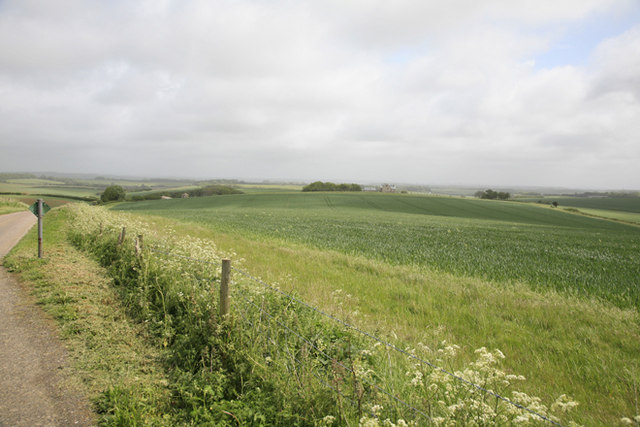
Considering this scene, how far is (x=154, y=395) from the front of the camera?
3.81 m

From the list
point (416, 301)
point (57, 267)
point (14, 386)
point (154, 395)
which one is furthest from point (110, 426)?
point (57, 267)

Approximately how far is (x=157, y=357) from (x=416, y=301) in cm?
586

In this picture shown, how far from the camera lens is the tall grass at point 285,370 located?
3.04 metres

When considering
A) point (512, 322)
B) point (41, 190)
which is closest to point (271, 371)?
point (512, 322)

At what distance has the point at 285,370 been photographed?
150 inches

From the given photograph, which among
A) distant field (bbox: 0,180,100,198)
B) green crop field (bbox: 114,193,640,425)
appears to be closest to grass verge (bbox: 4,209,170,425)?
green crop field (bbox: 114,193,640,425)

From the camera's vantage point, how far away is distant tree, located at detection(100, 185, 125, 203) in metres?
73.4

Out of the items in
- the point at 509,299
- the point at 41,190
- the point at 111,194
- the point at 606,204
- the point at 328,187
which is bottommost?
the point at 509,299

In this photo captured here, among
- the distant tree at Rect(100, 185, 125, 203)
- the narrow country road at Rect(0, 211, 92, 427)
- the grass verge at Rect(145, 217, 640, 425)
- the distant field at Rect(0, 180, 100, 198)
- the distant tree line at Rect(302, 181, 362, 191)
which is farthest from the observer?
the distant tree line at Rect(302, 181, 362, 191)

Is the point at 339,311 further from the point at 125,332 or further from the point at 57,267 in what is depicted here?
the point at 57,267

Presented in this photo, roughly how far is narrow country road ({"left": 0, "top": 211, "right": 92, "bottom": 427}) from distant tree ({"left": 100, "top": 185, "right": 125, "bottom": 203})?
264 feet

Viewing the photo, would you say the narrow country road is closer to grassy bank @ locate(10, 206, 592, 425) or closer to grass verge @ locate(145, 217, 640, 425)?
grassy bank @ locate(10, 206, 592, 425)

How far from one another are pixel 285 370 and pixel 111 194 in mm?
88285

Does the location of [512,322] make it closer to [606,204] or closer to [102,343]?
[102,343]
